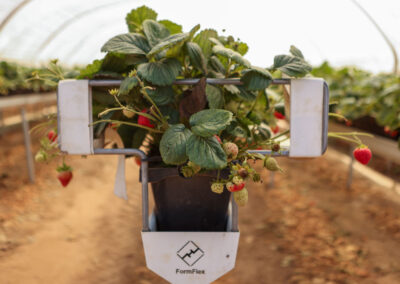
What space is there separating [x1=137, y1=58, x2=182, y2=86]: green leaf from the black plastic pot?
8.8 inches

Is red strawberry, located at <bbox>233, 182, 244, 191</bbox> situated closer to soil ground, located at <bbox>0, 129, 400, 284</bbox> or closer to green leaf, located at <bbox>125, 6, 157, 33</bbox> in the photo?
green leaf, located at <bbox>125, 6, 157, 33</bbox>

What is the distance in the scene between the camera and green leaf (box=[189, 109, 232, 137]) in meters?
0.62

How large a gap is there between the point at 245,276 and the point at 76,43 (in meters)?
11.5

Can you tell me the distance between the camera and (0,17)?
21.5ft

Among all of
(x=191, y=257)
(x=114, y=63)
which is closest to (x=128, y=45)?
(x=114, y=63)

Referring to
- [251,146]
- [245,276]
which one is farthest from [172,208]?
[245,276]

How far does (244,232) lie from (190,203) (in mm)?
1807

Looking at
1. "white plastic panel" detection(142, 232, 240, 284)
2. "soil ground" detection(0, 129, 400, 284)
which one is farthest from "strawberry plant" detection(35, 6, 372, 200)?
"soil ground" detection(0, 129, 400, 284)

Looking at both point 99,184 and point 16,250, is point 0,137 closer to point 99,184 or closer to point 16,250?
point 99,184

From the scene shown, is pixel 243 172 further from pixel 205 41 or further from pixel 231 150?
pixel 205 41

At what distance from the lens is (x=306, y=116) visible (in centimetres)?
70

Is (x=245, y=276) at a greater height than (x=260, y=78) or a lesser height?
lesser

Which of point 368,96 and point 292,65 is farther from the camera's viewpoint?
point 368,96

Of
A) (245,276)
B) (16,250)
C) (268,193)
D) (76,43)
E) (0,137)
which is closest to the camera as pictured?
(245,276)
